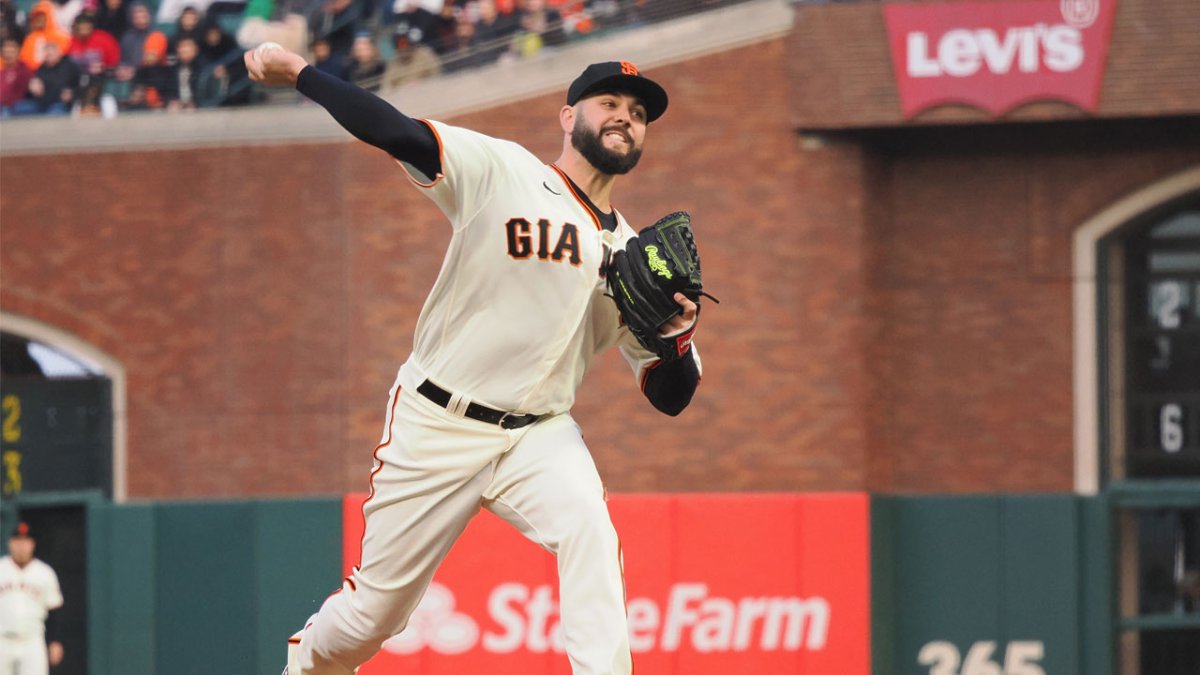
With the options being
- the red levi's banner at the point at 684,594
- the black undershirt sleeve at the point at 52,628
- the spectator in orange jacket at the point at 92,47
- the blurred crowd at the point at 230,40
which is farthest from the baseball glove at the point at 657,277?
the spectator in orange jacket at the point at 92,47

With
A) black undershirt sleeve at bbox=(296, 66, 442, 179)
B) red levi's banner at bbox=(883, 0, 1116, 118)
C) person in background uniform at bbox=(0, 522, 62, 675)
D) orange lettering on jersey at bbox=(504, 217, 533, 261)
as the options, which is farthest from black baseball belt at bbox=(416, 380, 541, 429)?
red levi's banner at bbox=(883, 0, 1116, 118)

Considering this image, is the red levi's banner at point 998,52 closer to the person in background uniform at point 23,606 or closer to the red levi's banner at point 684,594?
the red levi's banner at point 684,594

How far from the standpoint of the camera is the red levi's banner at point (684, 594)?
12562 millimetres

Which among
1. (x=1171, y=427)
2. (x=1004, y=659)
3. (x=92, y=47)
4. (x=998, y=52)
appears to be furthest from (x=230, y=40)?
(x=1171, y=427)

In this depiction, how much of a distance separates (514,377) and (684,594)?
696 cm

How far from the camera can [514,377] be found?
19.5 feet

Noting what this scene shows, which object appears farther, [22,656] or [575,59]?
[575,59]

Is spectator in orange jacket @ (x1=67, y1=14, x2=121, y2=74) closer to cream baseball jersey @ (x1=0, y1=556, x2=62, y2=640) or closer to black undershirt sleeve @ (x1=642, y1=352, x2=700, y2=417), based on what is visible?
cream baseball jersey @ (x1=0, y1=556, x2=62, y2=640)

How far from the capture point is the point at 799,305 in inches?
528

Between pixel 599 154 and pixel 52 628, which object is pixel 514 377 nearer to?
pixel 599 154

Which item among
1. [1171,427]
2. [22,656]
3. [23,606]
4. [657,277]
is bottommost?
[22,656]

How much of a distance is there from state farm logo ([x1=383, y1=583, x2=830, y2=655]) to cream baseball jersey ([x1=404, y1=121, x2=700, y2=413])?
677 cm

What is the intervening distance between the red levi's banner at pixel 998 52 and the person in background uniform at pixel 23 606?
7023 millimetres

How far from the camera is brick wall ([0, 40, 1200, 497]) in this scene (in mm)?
13375
